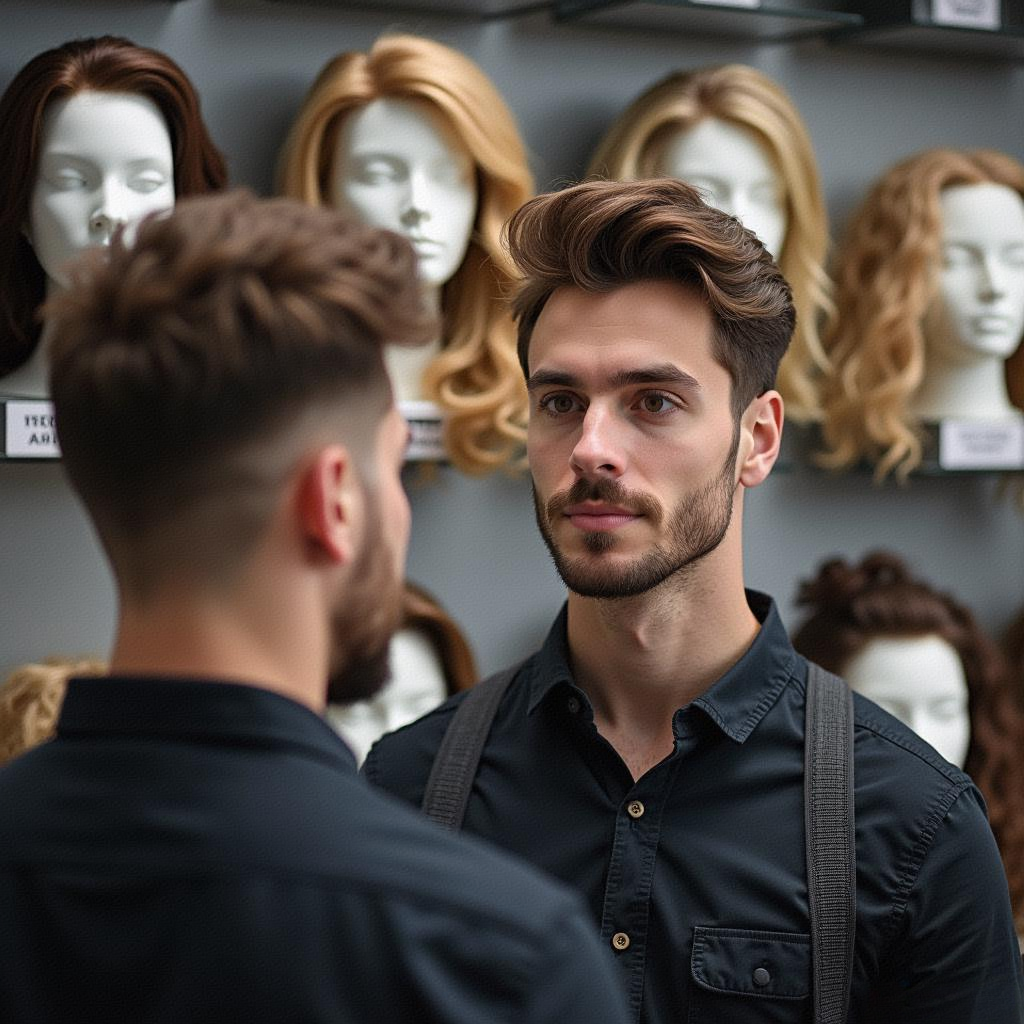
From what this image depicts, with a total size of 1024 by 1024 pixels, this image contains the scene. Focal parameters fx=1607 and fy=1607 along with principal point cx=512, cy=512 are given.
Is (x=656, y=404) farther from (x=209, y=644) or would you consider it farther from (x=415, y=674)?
(x=415, y=674)

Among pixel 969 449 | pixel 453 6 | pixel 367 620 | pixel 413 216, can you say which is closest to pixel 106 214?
pixel 413 216

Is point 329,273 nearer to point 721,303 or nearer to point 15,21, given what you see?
point 721,303

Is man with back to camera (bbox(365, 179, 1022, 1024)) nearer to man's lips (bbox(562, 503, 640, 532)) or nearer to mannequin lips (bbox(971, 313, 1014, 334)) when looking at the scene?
man's lips (bbox(562, 503, 640, 532))

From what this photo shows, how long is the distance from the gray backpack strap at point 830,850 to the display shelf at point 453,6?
4.11 feet

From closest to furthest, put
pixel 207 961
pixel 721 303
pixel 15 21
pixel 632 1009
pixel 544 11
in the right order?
pixel 207 961
pixel 632 1009
pixel 721 303
pixel 15 21
pixel 544 11

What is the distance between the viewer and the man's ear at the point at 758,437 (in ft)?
4.95

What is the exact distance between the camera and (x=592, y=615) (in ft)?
4.81

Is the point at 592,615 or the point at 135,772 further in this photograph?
the point at 592,615

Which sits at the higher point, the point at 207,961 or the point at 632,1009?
the point at 207,961

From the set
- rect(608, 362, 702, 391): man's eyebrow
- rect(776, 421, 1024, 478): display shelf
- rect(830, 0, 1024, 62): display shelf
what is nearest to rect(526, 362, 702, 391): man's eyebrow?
rect(608, 362, 702, 391): man's eyebrow

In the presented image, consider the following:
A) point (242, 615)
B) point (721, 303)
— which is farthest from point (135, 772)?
point (721, 303)

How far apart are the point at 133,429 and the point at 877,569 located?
1838 millimetres

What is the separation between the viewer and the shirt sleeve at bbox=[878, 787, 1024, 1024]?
1.31 m

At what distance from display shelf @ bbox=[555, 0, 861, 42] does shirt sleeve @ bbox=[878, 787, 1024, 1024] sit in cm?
136
